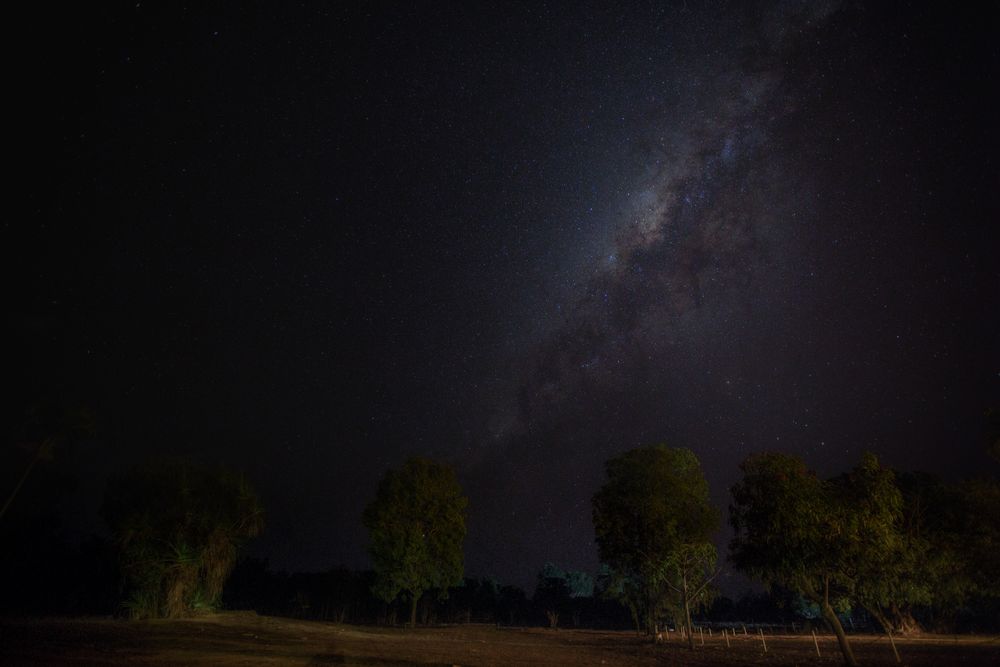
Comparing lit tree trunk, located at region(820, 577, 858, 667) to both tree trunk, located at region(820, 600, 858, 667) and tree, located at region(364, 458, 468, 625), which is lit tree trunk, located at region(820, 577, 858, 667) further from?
tree, located at region(364, 458, 468, 625)

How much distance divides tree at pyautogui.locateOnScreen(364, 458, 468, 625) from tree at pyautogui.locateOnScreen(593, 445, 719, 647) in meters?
19.9

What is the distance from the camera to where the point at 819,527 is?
81.8 ft

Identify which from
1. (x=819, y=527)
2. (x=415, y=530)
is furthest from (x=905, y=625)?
(x=415, y=530)

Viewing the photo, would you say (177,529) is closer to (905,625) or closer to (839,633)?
(839,633)

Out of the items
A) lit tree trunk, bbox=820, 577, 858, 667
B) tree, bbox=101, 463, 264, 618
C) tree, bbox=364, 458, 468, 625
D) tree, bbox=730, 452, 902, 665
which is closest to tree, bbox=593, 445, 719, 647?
tree, bbox=730, 452, 902, 665

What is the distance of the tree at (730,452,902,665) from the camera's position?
967 inches

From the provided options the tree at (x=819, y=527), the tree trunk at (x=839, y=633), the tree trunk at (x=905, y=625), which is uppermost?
the tree at (x=819, y=527)

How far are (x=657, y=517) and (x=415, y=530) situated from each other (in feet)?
87.9

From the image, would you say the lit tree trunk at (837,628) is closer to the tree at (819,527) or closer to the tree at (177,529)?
the tree at (819,527)

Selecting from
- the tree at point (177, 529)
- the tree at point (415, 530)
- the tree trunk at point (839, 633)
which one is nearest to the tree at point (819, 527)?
the tree trunk at point (839, 633)

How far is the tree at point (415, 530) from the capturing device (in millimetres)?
53750

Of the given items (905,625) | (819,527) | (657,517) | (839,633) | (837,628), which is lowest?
(905,625)

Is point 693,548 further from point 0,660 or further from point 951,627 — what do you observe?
point 951,627

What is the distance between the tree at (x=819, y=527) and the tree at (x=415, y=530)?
114ft
